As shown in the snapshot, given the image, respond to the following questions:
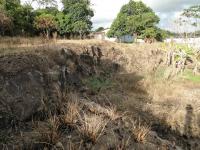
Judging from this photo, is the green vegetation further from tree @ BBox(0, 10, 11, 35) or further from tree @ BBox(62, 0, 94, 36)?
tree @ BBox(0, 10, 11, 35)

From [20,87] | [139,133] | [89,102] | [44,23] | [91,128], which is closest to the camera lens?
[91,128]

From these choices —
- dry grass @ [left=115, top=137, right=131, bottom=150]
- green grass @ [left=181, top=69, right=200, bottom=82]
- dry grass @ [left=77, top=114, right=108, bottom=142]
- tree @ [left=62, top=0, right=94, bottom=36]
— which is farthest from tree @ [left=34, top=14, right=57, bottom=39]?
dry grass @ [left=115, top=137, right=131, bottom=150]

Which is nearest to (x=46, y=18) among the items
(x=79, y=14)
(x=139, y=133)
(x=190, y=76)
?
(x=79, y=14)

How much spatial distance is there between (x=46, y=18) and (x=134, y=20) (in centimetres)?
1557

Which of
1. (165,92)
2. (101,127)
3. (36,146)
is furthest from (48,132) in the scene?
(165,92)

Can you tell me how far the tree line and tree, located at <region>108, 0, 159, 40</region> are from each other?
734cm

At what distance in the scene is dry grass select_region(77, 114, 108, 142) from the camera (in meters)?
8.16

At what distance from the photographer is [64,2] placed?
3728 centimetres

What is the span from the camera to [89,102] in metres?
11.4

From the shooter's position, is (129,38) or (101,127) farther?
(129,38)

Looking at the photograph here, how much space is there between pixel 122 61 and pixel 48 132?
49.7 feet

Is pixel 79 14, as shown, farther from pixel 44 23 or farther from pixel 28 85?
pixel 28 85

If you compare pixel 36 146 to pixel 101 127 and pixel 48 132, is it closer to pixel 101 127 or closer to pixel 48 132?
pixel 48 132

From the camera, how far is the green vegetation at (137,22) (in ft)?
139
